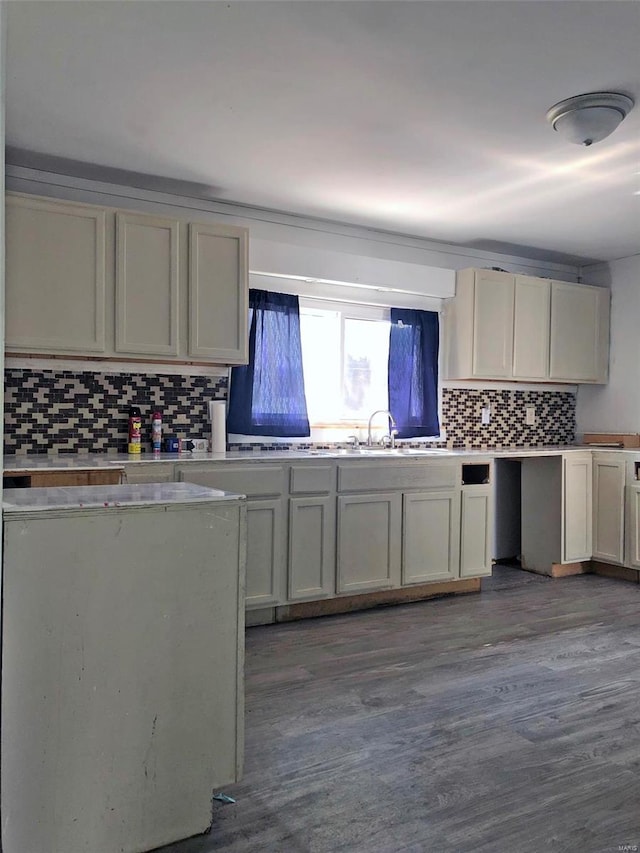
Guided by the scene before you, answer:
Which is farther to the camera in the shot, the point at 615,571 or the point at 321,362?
Result: the point at 615,571

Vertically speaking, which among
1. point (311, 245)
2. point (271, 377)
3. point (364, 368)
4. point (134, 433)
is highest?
point (311, 245)

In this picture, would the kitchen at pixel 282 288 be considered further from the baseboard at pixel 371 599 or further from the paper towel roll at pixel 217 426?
the baseboard at pixel 371 599

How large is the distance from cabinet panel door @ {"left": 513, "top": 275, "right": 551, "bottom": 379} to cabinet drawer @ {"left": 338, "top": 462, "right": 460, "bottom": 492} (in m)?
1.28

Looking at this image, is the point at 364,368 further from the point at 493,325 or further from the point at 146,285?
the point at 146,285

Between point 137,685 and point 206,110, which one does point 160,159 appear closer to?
point 206,110

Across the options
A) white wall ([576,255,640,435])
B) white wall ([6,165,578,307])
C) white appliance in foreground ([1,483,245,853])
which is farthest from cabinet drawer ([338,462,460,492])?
white appliance in foreground ([1,483,245,853])

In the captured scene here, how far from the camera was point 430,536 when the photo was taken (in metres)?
4.26

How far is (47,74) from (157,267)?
116 cm

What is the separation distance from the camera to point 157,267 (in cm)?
365

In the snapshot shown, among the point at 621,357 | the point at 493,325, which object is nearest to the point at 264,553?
the point at 493,325

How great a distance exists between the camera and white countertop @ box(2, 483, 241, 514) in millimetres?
1620

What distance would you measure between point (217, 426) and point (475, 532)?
5.98 ft

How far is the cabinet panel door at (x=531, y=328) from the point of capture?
514cm

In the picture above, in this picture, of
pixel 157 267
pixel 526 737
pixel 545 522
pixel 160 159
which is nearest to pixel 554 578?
pixel 545 522
